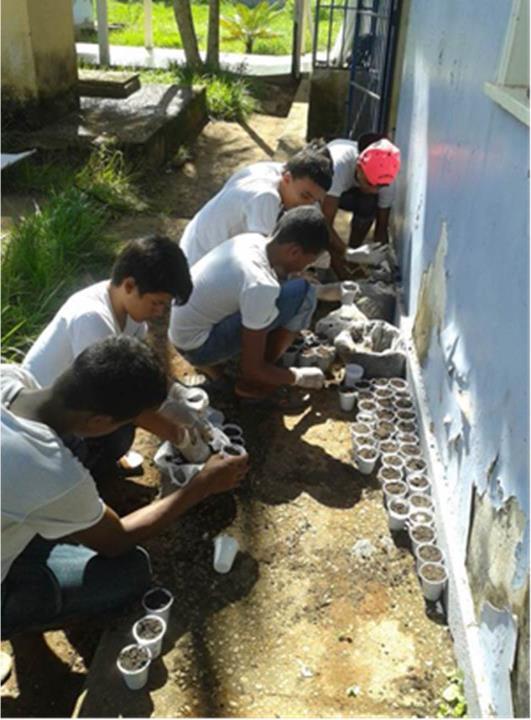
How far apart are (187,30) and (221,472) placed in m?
8.72

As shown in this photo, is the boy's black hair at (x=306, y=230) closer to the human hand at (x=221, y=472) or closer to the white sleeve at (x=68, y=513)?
the human hand at (x=221, y=472)

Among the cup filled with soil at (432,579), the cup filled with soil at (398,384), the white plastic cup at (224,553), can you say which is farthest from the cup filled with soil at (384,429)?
the white plastic cup at (224,553)

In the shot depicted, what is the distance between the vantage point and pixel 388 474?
288 centimetres

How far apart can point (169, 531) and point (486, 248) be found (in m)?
1.51

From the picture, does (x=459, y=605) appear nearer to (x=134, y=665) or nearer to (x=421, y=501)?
(x=421, y=501)

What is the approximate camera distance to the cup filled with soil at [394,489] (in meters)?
2.74

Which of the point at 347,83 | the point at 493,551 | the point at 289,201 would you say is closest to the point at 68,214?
the point at 289,201

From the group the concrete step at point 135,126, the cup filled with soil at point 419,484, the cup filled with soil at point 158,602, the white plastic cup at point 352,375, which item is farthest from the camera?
the concrete step at point 135,126

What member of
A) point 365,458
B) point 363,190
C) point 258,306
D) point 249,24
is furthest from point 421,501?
point 249,24

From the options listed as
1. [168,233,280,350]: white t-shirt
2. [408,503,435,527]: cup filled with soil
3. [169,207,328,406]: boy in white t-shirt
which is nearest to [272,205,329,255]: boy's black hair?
[169,207,328,406]: boy in white t-shirt

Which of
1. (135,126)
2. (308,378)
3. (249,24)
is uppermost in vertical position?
(249,24)

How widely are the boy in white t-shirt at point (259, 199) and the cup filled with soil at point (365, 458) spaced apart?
1.18m

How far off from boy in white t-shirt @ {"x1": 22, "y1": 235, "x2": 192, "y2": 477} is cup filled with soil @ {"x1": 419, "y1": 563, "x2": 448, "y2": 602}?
3.62ft

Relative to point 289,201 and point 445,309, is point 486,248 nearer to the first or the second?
point 445,309
